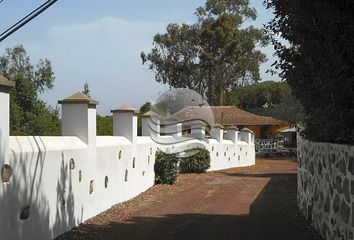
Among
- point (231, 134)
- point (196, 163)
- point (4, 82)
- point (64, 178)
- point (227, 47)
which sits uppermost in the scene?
point (227, 47)

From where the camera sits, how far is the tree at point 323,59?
691 cm

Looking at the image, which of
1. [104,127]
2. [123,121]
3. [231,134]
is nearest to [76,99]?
[123,121]

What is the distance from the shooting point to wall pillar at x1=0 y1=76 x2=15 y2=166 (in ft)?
23.2

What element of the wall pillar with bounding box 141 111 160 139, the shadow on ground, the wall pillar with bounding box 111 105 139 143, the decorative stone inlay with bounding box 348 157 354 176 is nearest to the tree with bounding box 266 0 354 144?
the decorative stone inlay with bounding box 348 157 354 176

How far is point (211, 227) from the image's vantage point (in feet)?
33.9

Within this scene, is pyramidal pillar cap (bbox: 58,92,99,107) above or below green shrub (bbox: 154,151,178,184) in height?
above

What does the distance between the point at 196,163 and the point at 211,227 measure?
1363cm

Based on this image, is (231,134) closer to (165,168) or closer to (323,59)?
(165,168)

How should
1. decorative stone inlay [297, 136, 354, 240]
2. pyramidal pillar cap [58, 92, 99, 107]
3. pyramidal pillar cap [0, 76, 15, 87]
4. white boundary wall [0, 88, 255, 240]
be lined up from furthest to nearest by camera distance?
pyramidal pillar cap [58, 92, 99, 107]
white boundary wall [0, 88, 255, 240]
pyramidal pillar cap [0, 76, 15, 87]
decorative stone inlay [297, 136, 354, 240]

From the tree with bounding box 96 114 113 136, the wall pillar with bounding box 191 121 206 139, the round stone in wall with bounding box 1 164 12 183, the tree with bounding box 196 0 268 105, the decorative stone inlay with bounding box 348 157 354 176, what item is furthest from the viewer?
the tree with bounding box 196 0 268 105

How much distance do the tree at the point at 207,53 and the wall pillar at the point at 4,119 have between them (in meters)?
45.4

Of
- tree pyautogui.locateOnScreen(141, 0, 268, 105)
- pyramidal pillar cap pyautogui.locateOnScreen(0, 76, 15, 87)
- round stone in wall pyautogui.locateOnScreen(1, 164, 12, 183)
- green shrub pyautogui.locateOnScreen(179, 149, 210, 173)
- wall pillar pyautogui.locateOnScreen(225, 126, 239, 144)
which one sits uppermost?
tree pyautogui.locateOnScreen(141, 0, 268, 105)

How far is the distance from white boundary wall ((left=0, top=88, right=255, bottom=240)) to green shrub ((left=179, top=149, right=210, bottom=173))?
23.3ft

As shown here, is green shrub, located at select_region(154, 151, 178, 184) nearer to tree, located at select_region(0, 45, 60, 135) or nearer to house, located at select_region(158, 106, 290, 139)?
tree, located at select_region(0, 45, 60, 135)
